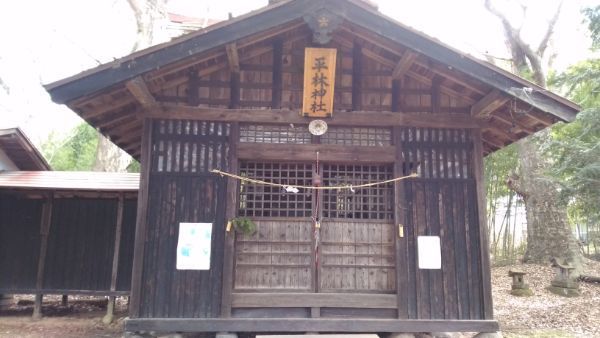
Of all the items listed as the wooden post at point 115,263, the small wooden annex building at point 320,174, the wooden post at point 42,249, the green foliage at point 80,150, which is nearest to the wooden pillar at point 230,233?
the small wooden annex building at point 320,174

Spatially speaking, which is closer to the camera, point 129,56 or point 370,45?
point 129,56

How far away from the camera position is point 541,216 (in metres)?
15.5

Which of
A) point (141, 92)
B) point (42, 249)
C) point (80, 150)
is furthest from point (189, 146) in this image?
point (80, 150)

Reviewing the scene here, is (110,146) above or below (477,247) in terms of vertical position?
above

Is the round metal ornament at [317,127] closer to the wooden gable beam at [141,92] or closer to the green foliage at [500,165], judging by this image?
the wooden gable beam at [141,92]

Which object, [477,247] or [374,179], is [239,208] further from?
[477,247]

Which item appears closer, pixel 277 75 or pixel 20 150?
pixel 277 75

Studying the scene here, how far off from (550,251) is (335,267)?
11736 mm

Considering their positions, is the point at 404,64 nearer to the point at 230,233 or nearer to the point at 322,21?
the point at 322,21

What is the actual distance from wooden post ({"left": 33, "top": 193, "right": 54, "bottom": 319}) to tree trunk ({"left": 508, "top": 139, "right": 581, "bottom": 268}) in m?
14.8

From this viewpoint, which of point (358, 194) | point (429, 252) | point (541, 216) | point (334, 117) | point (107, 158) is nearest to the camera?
point (429, 252)

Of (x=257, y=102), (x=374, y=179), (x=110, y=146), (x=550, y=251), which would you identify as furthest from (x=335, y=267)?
(x=110, y=146)

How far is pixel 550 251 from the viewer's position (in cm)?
1528

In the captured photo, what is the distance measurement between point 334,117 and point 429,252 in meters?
2.72
